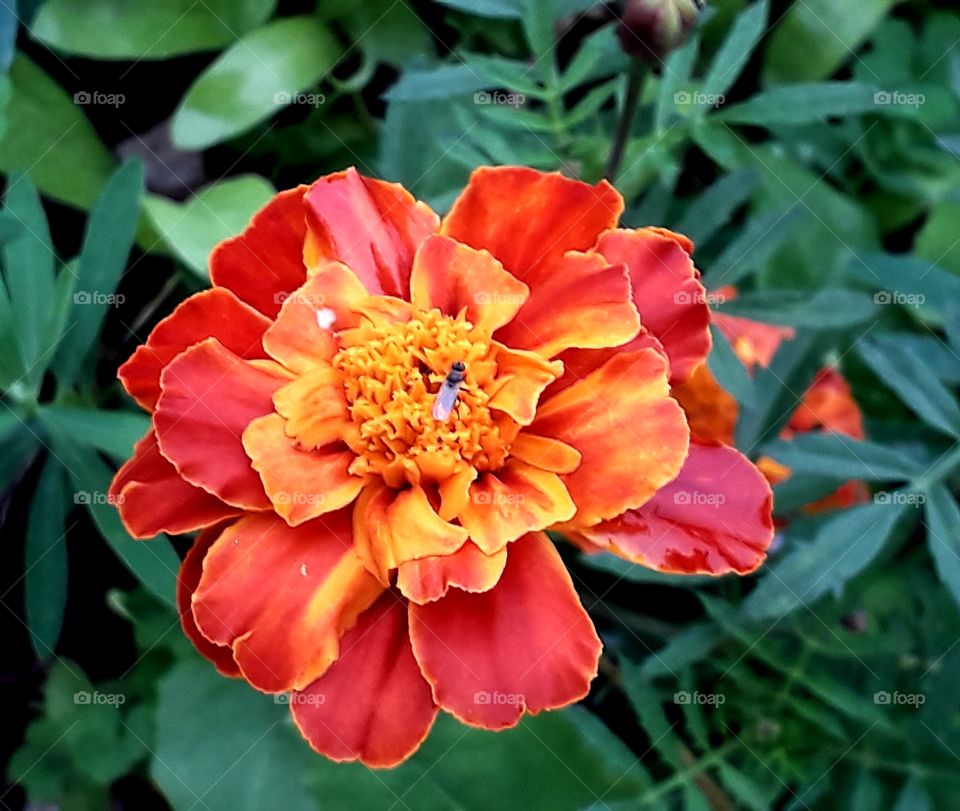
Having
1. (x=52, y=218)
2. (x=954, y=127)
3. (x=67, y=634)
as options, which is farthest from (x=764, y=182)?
(x=67, y=634)

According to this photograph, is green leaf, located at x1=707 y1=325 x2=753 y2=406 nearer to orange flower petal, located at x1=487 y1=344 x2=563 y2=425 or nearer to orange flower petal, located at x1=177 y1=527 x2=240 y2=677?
orange flower petal, located at x1=487 y1=344 x2=563 y2=425

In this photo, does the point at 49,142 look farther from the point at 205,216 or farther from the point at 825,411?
the point at 825,411

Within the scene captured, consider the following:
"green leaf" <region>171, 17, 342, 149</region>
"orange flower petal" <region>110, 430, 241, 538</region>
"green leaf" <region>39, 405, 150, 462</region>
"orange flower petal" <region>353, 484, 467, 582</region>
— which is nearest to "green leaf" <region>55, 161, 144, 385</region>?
"green leaf" <region>39, 405, 150, 462</region>

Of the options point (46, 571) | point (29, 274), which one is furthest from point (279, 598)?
point (29, 274)

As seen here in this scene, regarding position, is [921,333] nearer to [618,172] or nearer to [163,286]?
[618,172]

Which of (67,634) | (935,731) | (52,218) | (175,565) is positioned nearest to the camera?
(175,565)

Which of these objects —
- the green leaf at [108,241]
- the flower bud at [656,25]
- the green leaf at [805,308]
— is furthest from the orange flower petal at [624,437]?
the green leaf at [108,241]
